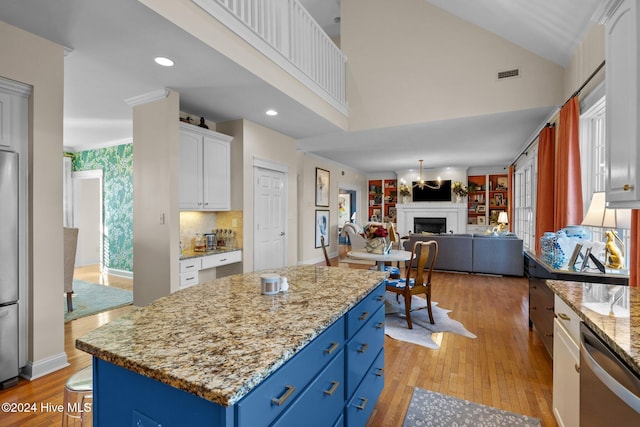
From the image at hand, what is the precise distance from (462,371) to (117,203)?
6.19 meters

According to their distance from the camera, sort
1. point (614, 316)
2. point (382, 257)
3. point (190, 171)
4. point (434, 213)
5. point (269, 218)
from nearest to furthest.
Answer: point (614, 316)
point (190, 171)
point (382, 257)
point (269, 218)
point (434, 213)

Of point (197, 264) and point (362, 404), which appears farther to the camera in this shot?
point (197, 264)

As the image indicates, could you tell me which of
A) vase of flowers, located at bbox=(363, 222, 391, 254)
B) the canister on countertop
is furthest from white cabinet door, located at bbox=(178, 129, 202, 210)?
the canister on countertop

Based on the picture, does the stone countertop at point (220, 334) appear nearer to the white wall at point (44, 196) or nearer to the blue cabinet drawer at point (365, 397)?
the blue cabinet drawer at point (365, 397)

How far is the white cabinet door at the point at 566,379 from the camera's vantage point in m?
1.51

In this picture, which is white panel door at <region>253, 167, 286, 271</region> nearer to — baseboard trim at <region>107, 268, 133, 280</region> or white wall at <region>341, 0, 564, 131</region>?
white wall at <region>341, 0, 564, 131</region>

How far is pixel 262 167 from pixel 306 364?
400cm

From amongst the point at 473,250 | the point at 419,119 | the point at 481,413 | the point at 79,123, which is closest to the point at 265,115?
the point at 419,119

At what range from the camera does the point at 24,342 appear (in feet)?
8.08

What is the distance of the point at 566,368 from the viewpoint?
1.66 metres

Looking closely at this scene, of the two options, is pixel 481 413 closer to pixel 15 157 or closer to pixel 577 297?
pixel 577 297

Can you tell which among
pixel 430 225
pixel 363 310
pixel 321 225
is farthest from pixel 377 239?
pixel 430 225

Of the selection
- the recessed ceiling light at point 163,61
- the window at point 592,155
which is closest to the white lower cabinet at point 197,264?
the recessed ceiling light at point 163,61

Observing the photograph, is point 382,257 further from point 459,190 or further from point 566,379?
point 459,190
